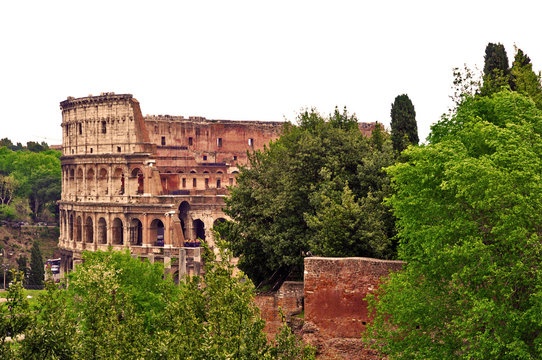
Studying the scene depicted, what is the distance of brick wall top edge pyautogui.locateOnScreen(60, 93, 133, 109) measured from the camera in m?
67.3

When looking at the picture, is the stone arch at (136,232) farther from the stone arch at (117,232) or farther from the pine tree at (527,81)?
the pine tree at (527,81)

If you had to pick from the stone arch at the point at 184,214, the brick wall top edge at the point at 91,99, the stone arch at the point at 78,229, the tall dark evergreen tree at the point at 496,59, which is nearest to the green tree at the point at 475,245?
the tall dark evergreen tree at the point at 496,59

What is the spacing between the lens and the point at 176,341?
16.8 meters

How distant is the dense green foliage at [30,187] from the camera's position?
93.1 meters

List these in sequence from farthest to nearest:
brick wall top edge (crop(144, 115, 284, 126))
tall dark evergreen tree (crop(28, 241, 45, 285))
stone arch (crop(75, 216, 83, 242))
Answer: brick wall top edge (crop(144, 115, 284, 126)) → stone arch (crop(75, 216, 83, 242)) → tall dark evergreen tree (crop(28, 241, 45, 285))

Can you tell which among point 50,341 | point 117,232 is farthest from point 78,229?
point 50,341

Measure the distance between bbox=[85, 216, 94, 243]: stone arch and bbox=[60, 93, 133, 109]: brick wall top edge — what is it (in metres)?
11.6

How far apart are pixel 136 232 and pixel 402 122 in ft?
136

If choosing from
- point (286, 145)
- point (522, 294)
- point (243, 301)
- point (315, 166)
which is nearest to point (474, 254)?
point (522, 294)

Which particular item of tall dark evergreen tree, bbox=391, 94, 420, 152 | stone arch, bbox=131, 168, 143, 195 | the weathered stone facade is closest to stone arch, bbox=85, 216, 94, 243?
the weathered stone facade

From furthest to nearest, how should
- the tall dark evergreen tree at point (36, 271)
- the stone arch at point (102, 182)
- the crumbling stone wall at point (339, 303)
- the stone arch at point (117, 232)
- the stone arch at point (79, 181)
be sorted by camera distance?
the stone arch at point (79, 181), the stone arch at point (102, 182), the stone arch at point (117, 232), the tall dark evergreen tree at point (36, 271), the crumbling stone wall at point (339, 303)

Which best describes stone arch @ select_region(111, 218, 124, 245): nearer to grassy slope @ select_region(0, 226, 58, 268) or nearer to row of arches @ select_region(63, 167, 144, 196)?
row of arches @ select_region(63, 167, 144, 196)

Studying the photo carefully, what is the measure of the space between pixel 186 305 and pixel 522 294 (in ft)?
27.7

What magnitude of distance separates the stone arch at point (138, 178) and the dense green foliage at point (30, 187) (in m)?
28.0
